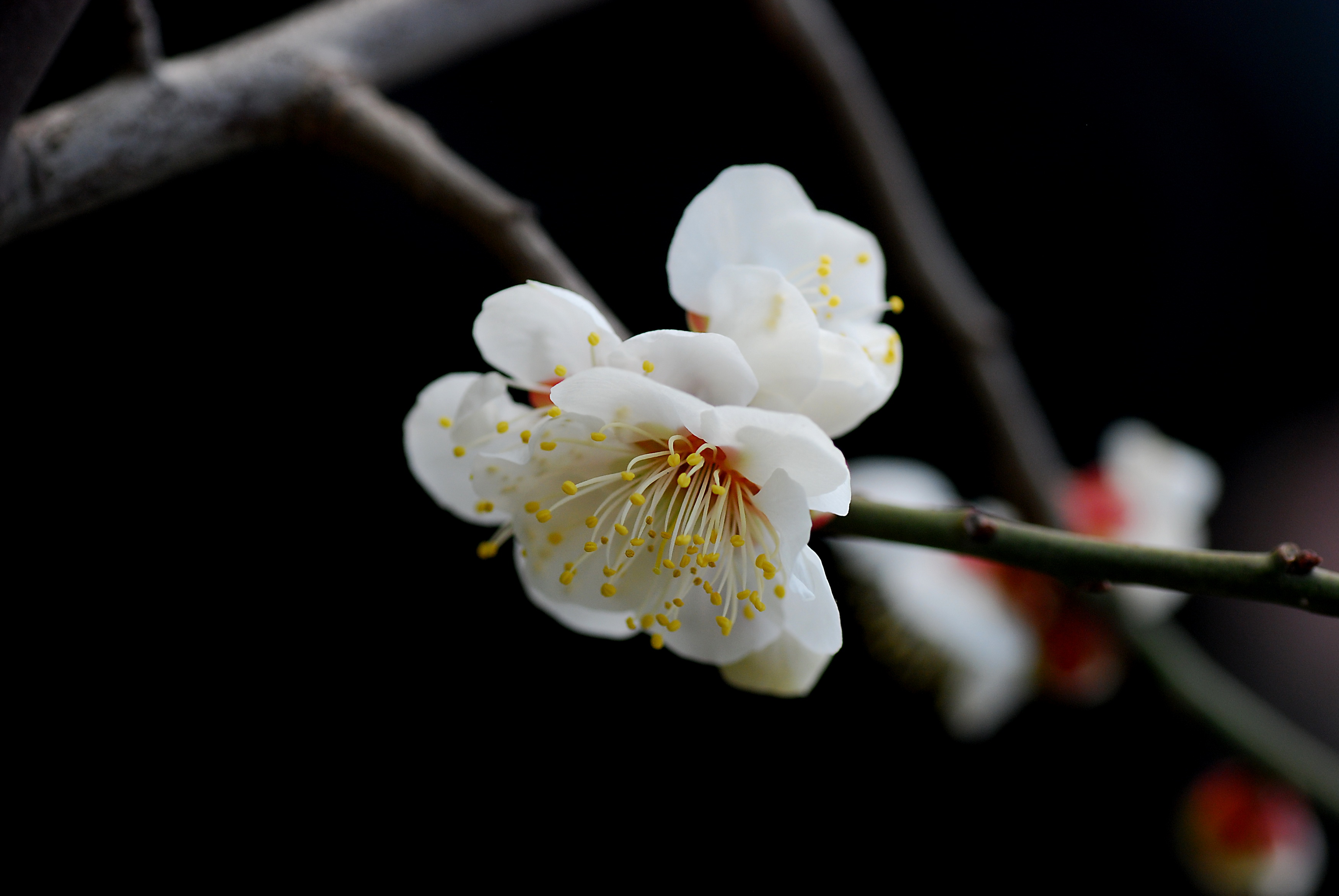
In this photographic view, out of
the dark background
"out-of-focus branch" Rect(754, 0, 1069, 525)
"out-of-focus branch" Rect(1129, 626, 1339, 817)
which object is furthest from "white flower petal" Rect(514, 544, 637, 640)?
"out-of-focus branch" Rect(1129, 626, 1339, 817)

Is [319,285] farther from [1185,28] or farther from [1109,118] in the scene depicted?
[1185,28]

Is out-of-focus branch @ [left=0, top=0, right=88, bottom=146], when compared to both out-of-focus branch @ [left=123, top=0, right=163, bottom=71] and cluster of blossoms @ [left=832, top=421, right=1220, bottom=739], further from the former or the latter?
cluster of blossoms @ [left=832, top=421, right=1220, bottom=739]

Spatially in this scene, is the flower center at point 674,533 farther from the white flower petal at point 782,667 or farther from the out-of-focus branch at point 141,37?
the out-of-focus branch at point 141,37

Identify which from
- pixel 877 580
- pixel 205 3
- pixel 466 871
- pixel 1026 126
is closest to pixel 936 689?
pixel 877 580

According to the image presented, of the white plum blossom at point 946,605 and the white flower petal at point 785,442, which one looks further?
A: the white plum blossom at point 946,605

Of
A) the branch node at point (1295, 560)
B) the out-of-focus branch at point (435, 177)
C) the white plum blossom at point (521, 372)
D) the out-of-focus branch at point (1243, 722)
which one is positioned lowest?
the out-of-focus branch at point (1243, 722)

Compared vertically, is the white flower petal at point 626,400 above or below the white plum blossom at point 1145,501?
above

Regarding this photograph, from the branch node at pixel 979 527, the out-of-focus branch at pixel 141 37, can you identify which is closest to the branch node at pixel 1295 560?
the branch node at pixel 979 527
